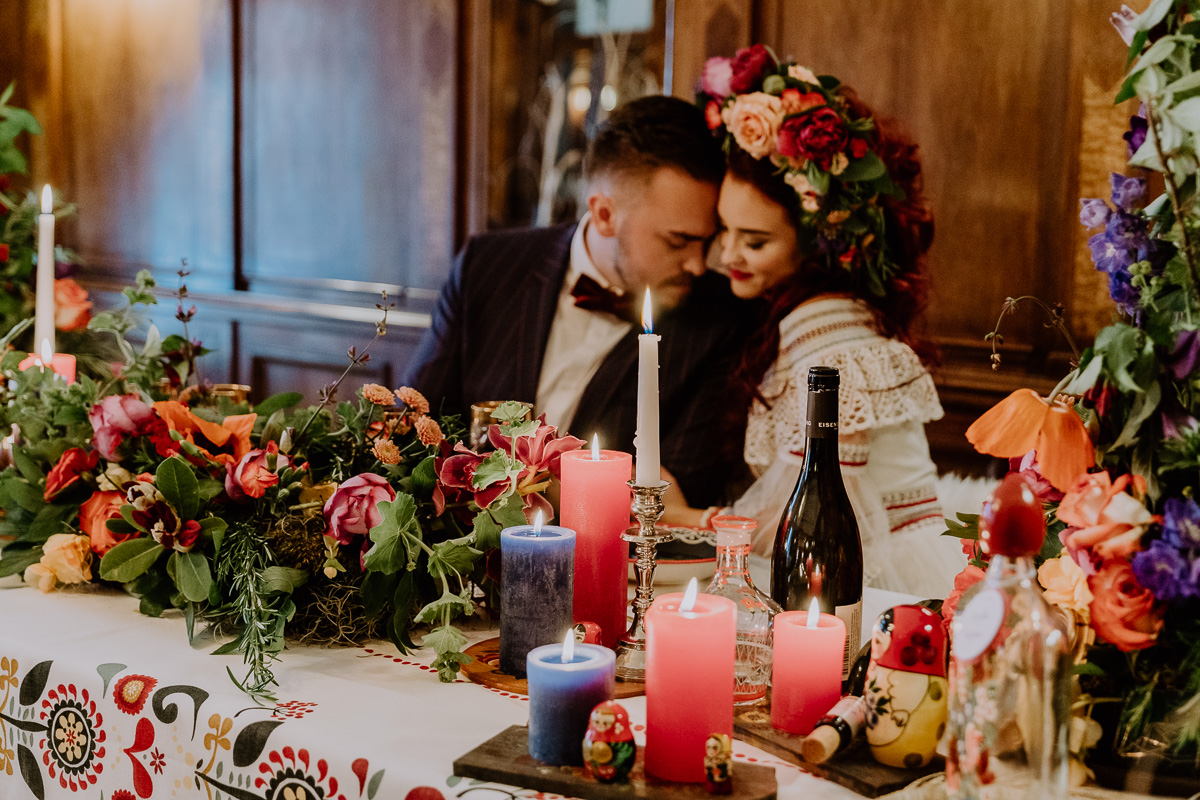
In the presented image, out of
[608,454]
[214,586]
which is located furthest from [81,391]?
[608,454]

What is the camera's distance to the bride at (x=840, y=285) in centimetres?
166

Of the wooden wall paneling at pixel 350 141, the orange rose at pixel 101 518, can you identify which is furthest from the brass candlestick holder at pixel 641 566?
the wooden wall paneling at pixel 350 141

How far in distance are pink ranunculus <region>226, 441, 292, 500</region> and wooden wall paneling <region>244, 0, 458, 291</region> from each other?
6.80ft

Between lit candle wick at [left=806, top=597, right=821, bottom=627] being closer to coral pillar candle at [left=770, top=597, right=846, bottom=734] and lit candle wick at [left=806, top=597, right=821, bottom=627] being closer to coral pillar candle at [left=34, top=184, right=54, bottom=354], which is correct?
coral pillar candle at [left=770, top=597, right=846, bottom=734]

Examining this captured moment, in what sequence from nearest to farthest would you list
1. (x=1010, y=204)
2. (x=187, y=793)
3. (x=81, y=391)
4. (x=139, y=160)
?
(x=187, y=793) < (x=81, y=391) < (x=1010, y=204) < (x=139, y=160)

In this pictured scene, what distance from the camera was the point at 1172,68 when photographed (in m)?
0.72

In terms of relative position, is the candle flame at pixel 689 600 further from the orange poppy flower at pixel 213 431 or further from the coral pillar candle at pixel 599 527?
the orange poppy flower at pixel 213 431

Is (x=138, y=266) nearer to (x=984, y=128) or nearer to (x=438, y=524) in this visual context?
(x=984, y=128)

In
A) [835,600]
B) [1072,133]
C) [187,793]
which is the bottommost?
[187,793]

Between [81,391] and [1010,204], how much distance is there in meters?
1.71

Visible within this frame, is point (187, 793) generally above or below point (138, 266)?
below

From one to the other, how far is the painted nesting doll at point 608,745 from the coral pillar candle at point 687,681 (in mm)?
23

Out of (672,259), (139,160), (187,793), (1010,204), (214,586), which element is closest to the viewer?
(187,793)

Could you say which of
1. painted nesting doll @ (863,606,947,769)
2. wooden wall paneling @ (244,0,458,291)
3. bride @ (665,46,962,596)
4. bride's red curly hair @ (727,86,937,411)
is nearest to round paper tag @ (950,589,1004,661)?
painted nesting doll @ (863,606,947,769)
